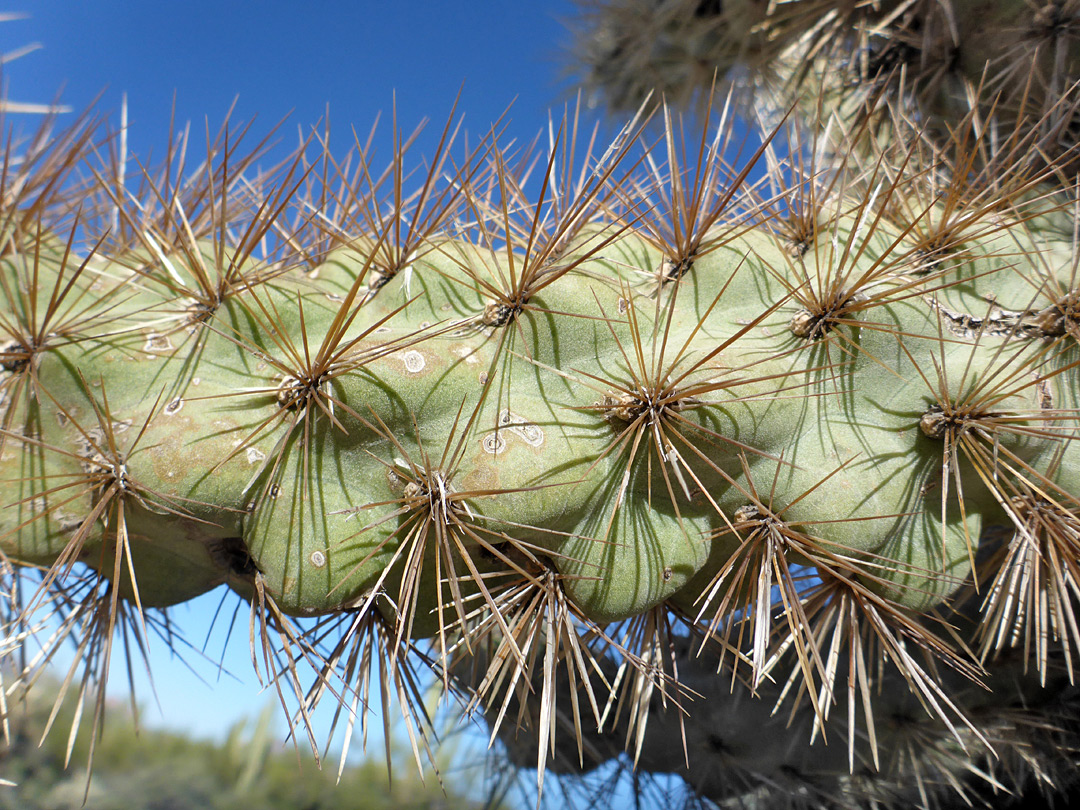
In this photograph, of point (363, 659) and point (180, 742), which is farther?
point (180, 742)

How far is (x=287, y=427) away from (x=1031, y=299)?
3.26 ft

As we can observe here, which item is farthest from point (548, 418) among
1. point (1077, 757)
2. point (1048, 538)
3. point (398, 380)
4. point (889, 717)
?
point (1077, 757)

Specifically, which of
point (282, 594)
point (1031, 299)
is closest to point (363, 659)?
point (282, 594)

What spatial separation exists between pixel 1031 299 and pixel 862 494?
36 centimetres

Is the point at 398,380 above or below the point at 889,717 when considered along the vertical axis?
above

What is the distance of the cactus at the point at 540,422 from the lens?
91cm

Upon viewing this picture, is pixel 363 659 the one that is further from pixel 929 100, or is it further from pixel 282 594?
pixel 929 100

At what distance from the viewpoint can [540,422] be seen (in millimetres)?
913

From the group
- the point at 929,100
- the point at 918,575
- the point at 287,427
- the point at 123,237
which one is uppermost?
the point at 929,100

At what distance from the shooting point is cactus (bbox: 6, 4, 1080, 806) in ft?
2.98

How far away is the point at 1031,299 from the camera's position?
3.36 ft

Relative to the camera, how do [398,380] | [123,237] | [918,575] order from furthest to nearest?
[123,237] < [918,575] < [398,380]

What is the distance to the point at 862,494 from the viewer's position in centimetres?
98

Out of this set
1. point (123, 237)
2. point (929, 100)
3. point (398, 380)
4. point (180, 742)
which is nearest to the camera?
point (398, 380)
